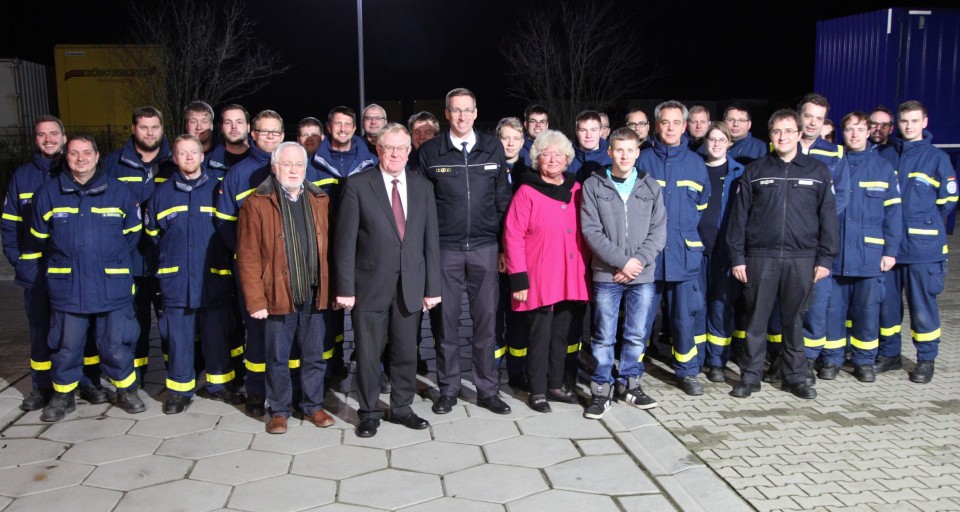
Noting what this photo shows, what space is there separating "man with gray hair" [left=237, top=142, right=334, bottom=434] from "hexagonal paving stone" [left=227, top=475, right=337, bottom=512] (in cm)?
79

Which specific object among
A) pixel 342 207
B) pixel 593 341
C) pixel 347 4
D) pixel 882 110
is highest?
pixel 347 4

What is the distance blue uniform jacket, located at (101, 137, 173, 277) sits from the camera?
5676mm

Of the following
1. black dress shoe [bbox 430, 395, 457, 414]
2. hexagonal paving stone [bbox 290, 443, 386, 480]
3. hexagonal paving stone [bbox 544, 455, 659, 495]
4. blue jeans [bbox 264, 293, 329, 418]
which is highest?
blue jeans [bbox 264, 293, 329, 418]

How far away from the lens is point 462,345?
7.14m

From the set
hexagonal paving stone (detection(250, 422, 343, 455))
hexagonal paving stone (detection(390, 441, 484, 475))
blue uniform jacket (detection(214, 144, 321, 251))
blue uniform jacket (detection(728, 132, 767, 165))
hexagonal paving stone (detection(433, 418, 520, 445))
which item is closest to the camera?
hexagonal paving stone (detection(390, 441, 484, 475))

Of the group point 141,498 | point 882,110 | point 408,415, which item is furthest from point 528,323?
point 882,110

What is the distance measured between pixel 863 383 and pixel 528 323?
2.62 m

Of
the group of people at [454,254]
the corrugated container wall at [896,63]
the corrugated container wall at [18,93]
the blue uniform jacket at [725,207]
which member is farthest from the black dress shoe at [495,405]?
the corrugated container wall at [18,93]

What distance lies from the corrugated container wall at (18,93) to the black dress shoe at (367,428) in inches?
844

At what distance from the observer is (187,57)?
22031 millimetres

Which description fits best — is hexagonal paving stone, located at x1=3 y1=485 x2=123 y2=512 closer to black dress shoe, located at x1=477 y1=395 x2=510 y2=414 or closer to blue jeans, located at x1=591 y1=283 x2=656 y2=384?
black dress shoe, located at x1=477 y1=395 x2=510 y2=414

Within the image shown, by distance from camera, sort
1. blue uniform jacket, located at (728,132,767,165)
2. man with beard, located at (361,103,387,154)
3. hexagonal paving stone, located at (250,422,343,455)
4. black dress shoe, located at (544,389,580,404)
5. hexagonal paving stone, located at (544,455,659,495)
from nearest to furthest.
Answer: hexagonal paving stone, located at (544,455,659,495) < hexagonal paving stone, located at (250,422,343,455) < black dress shoe, located at (544,389,580,404) < blue uniform jacket, located at (728,132,767,165) < man with beard, located at (361,103,387,154)

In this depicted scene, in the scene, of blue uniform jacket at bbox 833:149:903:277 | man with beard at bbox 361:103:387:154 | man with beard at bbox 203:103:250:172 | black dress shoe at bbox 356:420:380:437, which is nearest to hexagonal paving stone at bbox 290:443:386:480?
black dress shoe at bbox 356:420:380:437

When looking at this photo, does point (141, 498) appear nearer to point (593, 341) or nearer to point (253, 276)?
point (253, 276)
